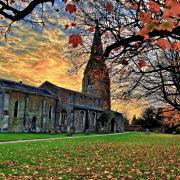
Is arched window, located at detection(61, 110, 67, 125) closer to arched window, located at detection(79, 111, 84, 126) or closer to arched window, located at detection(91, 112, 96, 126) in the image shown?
arched window, located at detection(79, 111, 84, 126)

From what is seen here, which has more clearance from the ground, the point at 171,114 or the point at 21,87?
the point at 21,87

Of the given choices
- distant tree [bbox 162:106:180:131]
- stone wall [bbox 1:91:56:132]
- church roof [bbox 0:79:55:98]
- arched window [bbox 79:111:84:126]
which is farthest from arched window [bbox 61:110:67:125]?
distant tree [bbox 162:106:180:131]

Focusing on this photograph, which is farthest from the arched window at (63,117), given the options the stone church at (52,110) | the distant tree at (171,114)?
the distant tree at (171,114)

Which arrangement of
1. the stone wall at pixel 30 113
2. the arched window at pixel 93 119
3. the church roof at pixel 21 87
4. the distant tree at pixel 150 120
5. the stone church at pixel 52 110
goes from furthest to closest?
the distant tree at pixel 150 120 < the arched window at pixel 93 119 < the stone wall at pixel 30 113 < the stone church at pixel 52 110 < the church roof at pixel 21 87

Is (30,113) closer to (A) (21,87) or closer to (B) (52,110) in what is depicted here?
(A) (21,87)

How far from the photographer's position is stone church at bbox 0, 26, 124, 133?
2218 inches

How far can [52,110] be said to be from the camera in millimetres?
70125

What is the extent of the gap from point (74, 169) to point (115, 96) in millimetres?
10133

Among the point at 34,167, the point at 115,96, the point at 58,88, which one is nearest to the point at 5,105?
the point at 58,88

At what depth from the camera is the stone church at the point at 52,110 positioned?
56.3m

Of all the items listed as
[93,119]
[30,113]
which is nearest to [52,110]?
[30,113]

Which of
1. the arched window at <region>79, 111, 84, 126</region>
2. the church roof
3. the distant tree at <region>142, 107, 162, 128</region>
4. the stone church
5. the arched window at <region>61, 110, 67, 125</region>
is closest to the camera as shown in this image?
the church roof

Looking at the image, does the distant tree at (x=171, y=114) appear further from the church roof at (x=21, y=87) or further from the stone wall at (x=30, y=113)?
the church roof at (x=21, y=87)

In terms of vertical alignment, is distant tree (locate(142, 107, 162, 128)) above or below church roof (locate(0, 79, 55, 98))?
below
